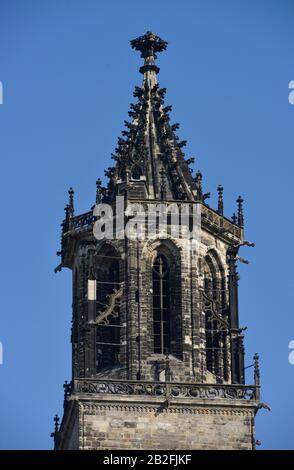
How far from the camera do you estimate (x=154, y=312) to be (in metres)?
102

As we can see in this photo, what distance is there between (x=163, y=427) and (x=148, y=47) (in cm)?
1268

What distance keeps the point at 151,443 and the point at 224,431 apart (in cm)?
217

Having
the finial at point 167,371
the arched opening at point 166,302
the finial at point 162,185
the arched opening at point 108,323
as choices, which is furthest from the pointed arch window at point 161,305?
the finial at point 162,185

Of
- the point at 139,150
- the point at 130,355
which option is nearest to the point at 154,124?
the point at 139,150

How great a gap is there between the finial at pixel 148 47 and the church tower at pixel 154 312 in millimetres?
2065

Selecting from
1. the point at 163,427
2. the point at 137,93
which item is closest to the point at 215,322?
the point at 163,427

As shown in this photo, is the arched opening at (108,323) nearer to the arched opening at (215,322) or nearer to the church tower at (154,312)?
the church tower at (154,312)

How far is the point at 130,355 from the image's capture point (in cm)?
10112

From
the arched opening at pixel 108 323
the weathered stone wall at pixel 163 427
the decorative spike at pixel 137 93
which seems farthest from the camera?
→ the decorative spike at pixel 137 93

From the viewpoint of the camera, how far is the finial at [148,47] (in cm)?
10731

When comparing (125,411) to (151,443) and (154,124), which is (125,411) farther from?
(154,124)

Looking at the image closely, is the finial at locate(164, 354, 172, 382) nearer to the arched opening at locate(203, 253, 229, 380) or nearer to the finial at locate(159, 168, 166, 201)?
the arched opening at locate(203, 253, 229, 380)

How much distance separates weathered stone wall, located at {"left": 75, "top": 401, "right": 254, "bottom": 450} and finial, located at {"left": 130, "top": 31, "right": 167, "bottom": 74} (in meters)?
11.5

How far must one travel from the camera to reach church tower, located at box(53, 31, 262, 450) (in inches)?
3962
